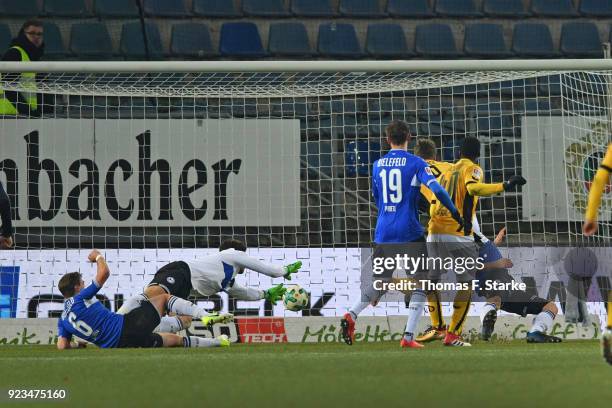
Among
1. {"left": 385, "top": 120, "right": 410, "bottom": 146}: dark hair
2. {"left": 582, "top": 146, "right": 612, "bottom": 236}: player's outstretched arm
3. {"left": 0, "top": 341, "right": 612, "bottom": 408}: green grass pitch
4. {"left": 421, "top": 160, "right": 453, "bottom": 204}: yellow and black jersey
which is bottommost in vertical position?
{"left": 0, "top": 341, "right": 612, "bottom": 408}: green grass pitch

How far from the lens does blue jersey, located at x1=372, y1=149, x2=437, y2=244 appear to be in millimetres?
9125

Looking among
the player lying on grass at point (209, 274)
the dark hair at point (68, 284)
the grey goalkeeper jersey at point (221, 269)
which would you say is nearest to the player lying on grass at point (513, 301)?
the player lying on grass at point (209, 274)

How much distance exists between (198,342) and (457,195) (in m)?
2.58

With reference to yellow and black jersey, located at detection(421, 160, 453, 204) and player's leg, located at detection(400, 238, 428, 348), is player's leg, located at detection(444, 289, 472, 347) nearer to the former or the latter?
player's leg, located at detection(400, 238, 428, 348)

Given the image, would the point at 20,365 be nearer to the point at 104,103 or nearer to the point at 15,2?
the point at 104,103

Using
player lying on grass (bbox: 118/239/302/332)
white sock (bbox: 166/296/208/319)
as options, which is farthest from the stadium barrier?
white sock (bbox: 166/296/208/319)

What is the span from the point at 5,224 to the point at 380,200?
3.21 meters

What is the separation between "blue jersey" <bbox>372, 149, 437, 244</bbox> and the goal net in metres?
2.00

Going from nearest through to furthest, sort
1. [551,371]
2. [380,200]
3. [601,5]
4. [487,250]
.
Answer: [551,371]
[380,200]
[487,250]
[601,5]

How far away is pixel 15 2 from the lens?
55.5 feet

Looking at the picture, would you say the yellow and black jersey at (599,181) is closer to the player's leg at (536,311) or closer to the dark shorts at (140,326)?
the player's leg at (536,311)

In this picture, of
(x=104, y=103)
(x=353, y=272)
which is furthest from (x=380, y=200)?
(x=104, y=103)

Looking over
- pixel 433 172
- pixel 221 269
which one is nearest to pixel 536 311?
pixel 433 172

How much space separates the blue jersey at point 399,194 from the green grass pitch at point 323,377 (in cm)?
102
